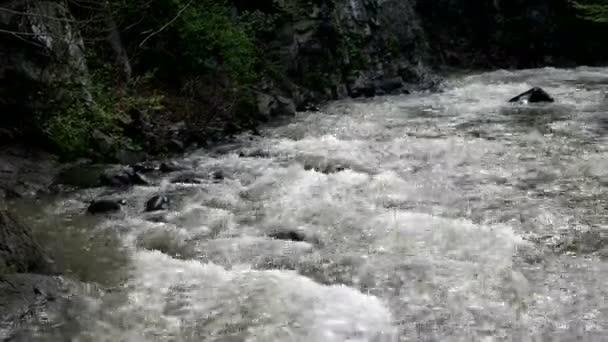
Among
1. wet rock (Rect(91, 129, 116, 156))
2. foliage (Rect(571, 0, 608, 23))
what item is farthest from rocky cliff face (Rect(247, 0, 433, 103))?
wet rock (Rect(91, 129, 116, 156))

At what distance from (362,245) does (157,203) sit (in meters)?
2.99

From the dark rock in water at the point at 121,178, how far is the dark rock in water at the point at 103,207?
1.22 m

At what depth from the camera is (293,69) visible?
57.9 feet

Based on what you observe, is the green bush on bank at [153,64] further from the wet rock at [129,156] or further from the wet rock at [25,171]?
the wet rock at [25,171]

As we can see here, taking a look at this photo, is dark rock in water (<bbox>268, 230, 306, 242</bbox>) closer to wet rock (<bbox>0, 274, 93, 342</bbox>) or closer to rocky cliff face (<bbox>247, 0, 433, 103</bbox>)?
wet rock (<bbox>0, 274, 93, 342</bbox>)

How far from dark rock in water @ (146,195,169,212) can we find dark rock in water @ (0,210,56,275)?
219 cm

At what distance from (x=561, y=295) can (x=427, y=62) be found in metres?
20.9

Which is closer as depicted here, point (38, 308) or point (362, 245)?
point (38, 308)

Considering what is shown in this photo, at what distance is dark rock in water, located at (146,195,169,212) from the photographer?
820 cm

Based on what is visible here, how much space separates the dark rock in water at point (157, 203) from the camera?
26.9 feet

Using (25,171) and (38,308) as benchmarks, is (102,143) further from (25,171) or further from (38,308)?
(38,308)

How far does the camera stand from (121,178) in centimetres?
947

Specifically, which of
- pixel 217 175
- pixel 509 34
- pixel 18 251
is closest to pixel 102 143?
pixel 217 175

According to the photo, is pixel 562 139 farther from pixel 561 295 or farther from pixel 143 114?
pixel 143 114
